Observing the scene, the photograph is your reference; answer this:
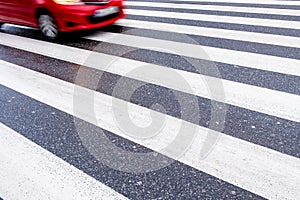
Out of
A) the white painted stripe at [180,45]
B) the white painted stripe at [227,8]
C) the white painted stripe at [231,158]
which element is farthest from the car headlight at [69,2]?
the white painted stripe at [227,8]

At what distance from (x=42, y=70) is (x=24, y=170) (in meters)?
2.40

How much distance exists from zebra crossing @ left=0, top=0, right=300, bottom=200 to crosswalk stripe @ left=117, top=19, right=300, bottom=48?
3 centimetres

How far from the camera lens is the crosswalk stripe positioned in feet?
16.5

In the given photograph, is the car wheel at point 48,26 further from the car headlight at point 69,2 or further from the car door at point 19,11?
the car headlight at point 69,2

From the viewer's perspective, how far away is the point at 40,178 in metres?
2.57

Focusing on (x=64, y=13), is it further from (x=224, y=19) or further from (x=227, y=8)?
(x=227, y=8)

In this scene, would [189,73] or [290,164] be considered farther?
[189,73]

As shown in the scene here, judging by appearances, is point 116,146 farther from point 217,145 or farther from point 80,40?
point 80,40

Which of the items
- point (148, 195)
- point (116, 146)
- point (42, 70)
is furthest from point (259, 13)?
point (148, 195)

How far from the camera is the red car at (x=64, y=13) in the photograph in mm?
5730

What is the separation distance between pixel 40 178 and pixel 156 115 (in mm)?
1282

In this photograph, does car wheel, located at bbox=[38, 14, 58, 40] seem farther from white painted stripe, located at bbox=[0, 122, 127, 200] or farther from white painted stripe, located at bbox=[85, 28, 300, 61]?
white painted stripe, located at bbox=[0, 122, 127, 200]

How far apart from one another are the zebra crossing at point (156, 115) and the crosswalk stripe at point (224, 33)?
0.03 m

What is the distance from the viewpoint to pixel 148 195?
7.63 ft
